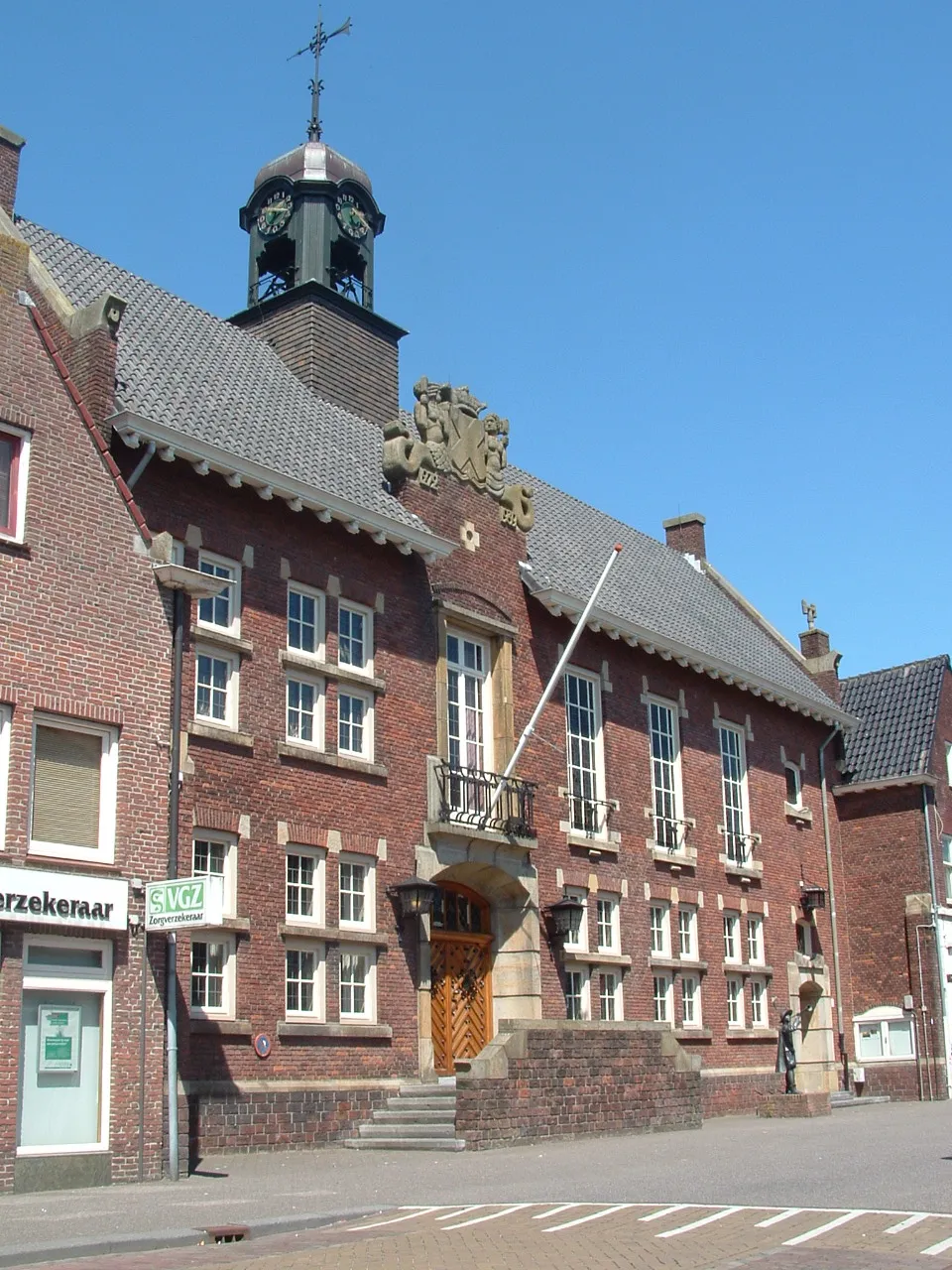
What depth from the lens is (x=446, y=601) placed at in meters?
24.0

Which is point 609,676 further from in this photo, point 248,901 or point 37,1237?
point 37,1237

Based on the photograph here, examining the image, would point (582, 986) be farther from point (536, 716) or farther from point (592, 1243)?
point (592, 1243)

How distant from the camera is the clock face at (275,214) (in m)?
30.6

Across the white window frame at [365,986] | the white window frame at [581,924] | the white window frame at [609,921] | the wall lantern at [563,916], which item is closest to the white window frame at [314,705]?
the white window frame at [365,986]

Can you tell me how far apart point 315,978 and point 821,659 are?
67.2ft

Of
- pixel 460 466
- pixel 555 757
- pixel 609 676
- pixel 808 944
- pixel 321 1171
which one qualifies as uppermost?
pixel 460 466

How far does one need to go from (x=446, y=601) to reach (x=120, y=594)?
796cm

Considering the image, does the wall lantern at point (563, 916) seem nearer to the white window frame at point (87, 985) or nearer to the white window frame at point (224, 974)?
the white window frame at point (224, 974)

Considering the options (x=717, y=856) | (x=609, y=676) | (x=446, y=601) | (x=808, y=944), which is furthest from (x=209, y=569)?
(x=808, y=944)

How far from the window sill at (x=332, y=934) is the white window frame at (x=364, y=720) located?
249 cm

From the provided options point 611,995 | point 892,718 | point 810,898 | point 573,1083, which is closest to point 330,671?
point 573,1083

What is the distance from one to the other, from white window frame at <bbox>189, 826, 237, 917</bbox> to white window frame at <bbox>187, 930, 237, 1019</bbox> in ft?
1.05

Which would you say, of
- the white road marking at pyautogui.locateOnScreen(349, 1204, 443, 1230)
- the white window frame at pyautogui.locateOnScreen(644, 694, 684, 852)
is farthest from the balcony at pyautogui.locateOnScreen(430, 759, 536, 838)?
the white road marking at pyautogui.locateOnScreen(349, 1204, 443, 1230)

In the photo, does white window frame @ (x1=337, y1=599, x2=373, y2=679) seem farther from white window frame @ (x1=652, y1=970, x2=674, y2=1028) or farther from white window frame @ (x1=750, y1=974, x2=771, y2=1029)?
white window frame @ (x1=750, y1=974, x2=771, y2=1029)
